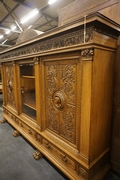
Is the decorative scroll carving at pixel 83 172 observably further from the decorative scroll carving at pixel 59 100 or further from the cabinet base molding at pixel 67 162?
the decorative scroll carving at pixel 59 100

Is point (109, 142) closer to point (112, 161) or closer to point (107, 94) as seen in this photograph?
point (112, 161)

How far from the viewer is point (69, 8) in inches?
63.3

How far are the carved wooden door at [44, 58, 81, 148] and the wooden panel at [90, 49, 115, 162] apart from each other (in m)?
0.19

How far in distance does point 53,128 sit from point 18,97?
1.23m

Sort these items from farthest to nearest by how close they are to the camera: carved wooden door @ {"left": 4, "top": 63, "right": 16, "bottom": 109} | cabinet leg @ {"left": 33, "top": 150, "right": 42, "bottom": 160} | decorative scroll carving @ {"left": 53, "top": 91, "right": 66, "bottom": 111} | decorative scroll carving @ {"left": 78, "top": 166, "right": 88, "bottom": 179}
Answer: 1. carved wooden door @ {"left": 4, "top": 63, "right": 16, "bottom": 109}
2. cabinet leg @ {"left": 33, "top": 150, "right": 42, "bottom": 160}
3. decorative scroll carving @ {"left": 53, "top": 91, "right": 66, "bottom": 111}
4. decorative scroll carving @ {"left": 78, "top": 166, "right": 88, "bottom": 179}

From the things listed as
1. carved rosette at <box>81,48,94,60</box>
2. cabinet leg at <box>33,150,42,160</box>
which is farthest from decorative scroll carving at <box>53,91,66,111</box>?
cabinet leg at <box>33,150,42,160</box>

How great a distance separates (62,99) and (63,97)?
0.03 m

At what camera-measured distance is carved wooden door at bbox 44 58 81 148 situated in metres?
1.35

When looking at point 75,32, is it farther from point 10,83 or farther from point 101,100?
point 10,83

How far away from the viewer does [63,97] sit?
1477mm

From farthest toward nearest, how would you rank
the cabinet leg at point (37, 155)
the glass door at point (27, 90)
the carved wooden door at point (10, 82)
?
the carved wooden door at point (10, 82), the glass door at point (27, 90), the cabinet leg at point (37, 155)

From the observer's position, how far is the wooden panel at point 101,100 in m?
1.19

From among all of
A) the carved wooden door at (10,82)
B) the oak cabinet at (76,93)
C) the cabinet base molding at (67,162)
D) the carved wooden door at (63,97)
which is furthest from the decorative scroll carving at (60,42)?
the cabinet base molding at (67,162)

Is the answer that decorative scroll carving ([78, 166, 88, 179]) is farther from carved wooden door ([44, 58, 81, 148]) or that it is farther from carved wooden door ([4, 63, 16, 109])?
carved wooden door ([4, 63, 16, 109])
